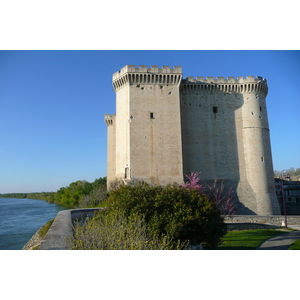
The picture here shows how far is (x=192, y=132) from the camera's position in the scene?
2350 cm

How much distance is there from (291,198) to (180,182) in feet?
78.7

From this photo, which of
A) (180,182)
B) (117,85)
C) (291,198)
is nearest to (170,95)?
(117,85)

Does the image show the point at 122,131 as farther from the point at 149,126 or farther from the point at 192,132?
the point at 192,132

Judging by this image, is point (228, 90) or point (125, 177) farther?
point (228, 90)

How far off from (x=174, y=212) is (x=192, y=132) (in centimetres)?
1609

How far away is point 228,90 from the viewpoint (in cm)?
2433

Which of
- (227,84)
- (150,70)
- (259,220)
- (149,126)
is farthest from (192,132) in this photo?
(259,220)

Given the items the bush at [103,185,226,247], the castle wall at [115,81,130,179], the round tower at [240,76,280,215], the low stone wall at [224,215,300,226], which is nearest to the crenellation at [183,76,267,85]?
the round tower at [240,76,280,215]

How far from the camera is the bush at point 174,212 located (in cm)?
765

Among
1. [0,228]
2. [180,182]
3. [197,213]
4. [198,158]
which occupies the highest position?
[198,158]

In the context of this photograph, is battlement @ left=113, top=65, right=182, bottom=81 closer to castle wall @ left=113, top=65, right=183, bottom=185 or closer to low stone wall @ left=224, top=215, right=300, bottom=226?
castle wall @ left=113, top=65, right=183, bottom=185

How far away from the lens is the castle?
21.1 metres

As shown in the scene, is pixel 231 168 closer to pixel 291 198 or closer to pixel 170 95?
pixel 170 95

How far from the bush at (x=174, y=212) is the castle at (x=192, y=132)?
11.6 meters
